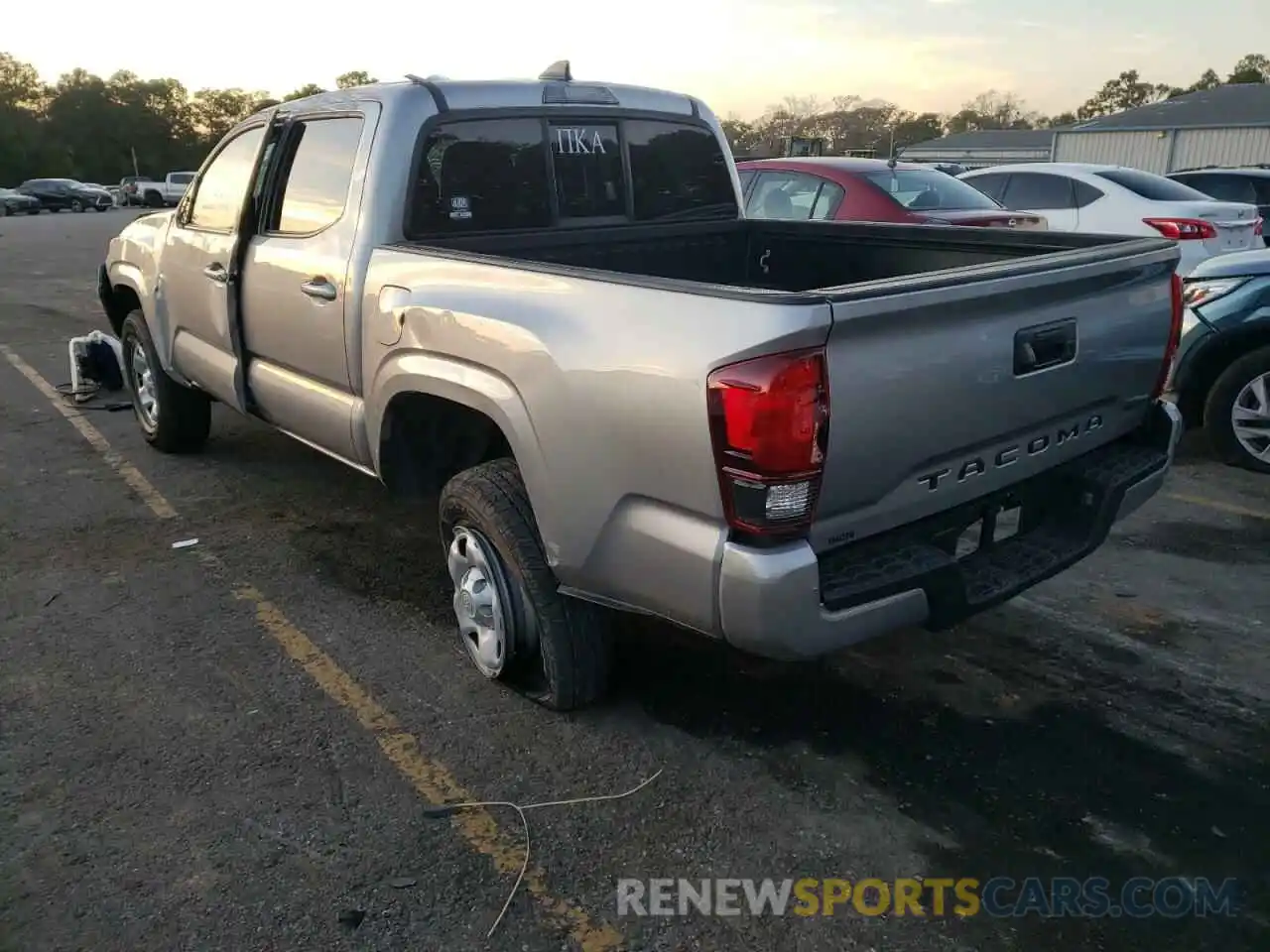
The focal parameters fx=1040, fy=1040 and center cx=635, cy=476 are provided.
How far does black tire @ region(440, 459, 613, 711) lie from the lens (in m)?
3.25

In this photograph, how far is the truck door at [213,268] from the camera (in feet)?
15.8

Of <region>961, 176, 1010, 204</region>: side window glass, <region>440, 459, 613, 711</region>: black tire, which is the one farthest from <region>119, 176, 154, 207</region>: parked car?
<region>440, 459, 613, 711</region>: black tire

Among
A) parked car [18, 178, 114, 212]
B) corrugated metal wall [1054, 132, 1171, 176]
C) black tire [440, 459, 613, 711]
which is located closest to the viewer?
black tire [440, 459, 613, 711]

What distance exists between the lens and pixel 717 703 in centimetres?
358

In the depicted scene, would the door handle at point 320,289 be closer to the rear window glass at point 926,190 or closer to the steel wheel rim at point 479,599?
the steel wheel rim at point 479,599

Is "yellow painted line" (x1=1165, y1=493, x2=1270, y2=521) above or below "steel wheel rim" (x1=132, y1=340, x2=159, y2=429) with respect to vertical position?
below

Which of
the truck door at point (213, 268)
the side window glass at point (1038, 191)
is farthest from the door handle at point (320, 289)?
the side window glass at point (1038, 191)

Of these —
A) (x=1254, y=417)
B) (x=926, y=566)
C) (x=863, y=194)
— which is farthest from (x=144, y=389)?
(x=1254, y=417)

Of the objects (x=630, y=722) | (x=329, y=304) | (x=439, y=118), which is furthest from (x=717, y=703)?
(x=439, y=118)

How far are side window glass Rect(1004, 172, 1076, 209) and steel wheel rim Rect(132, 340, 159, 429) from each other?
962 cm

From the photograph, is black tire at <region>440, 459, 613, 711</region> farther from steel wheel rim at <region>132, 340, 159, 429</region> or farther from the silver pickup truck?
steel wheel rim at <region>132, 340, 159, 429</region>

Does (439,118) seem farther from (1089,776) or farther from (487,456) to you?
(1089,776)

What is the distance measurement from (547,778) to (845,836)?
89 centimetres

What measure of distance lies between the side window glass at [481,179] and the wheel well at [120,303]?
3.27 meters
